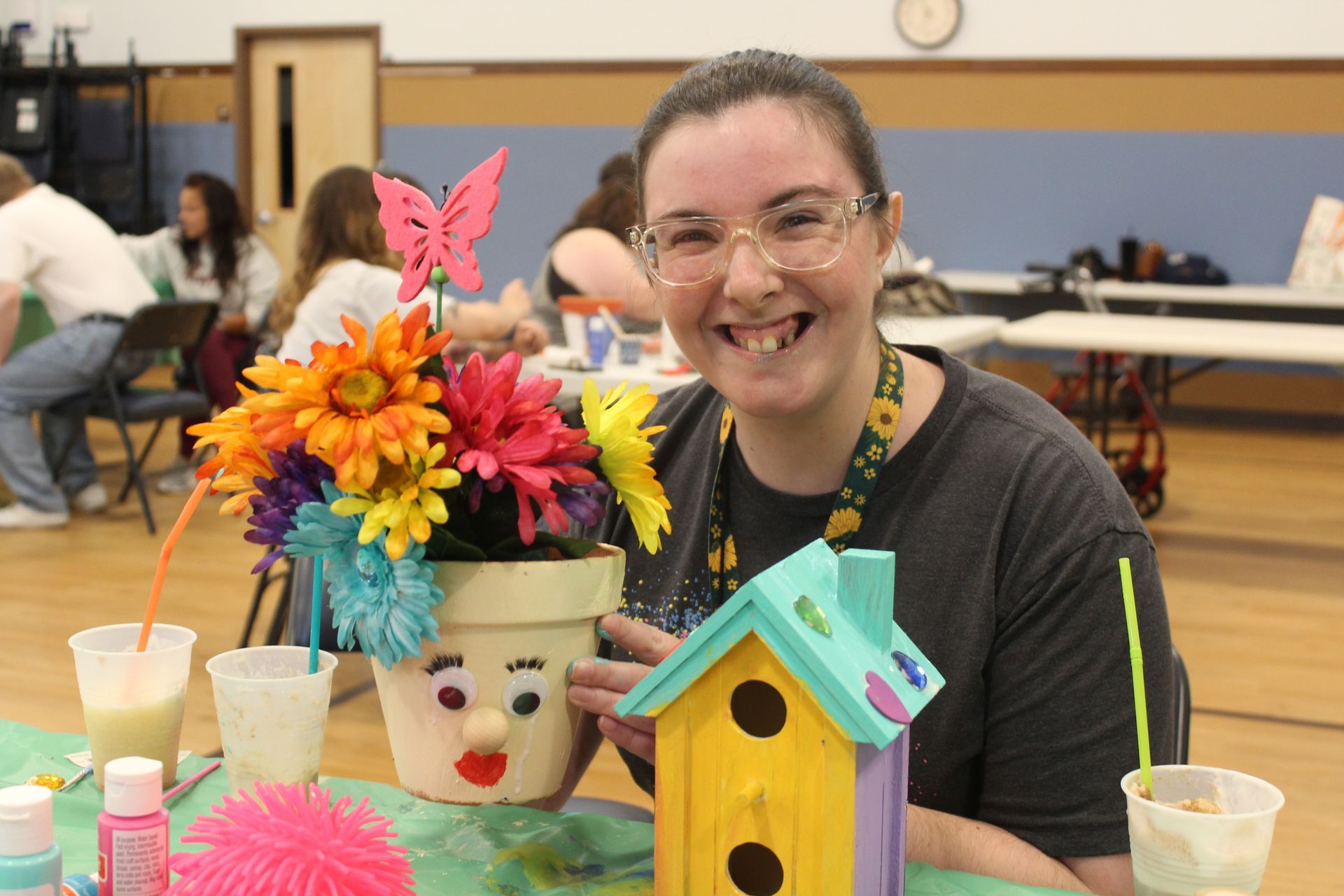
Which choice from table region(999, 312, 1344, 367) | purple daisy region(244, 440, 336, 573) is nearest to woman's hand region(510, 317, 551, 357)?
table region(999, 312, 1344, 367)

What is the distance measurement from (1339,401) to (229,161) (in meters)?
7.48

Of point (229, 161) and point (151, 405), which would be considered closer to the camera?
point (151, 405)

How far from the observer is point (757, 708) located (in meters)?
0.89

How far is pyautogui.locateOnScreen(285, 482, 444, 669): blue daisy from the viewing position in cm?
86

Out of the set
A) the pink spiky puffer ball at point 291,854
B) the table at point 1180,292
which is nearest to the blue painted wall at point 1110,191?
the table at point 1180,292

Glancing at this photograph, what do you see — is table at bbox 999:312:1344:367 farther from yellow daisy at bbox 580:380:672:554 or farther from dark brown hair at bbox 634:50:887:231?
yellow daisy at bbox 580:380:672:554

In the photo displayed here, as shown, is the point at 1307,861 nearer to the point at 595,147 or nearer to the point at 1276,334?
the point at 1276,334

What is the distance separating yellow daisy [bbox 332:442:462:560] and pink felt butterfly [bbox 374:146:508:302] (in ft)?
0.44

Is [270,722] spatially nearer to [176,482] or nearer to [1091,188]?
[176,482]

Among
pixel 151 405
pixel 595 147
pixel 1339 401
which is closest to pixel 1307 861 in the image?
pixel 151 405

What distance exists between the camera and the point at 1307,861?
241 centimetres

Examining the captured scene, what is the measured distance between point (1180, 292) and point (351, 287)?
15.4 ft

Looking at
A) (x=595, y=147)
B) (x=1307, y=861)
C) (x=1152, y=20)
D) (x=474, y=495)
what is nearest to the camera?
(x=474, y=495)

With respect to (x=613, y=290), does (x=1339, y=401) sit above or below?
below
